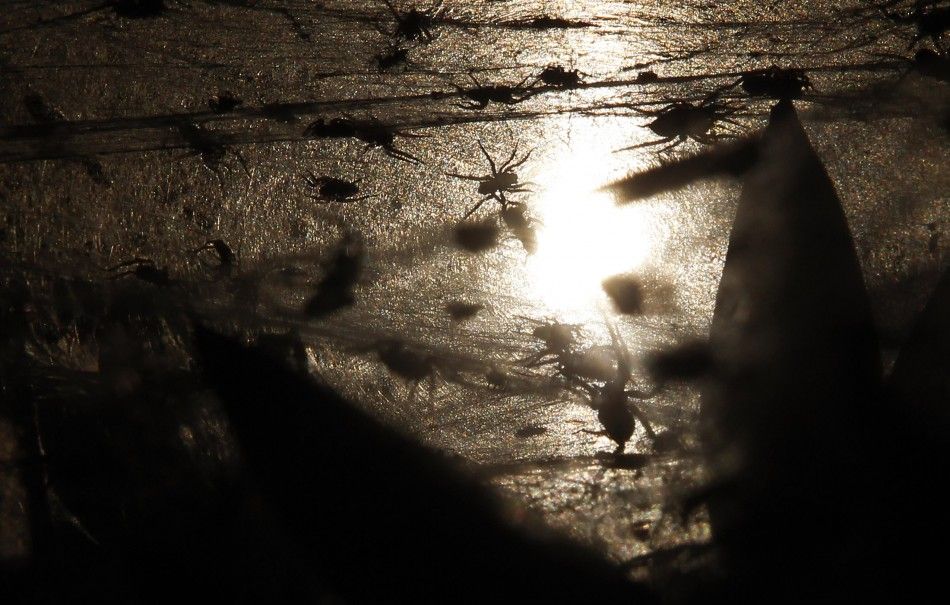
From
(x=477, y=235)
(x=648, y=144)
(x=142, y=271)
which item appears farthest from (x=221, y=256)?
(x=648, y=144)

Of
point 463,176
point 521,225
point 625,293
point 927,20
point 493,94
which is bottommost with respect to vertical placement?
point 625,293

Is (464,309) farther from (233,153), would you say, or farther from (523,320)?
(233,153)

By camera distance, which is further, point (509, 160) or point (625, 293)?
point (509, 160)

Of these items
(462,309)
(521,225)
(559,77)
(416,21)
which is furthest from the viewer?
(416,21)

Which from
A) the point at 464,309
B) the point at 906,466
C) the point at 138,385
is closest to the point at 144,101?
the point at 138,385

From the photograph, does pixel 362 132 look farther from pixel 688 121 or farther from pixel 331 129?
pixel 688 121

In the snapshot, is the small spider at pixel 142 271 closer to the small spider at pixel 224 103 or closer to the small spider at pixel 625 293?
the small spider at pixel 224 103

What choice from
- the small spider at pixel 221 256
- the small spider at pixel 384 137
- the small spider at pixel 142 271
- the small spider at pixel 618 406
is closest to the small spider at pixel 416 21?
the small spider at pixel 384 137
